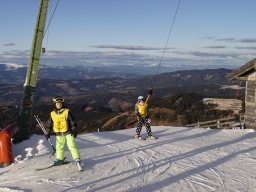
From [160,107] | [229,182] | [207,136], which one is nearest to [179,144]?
[207,136]

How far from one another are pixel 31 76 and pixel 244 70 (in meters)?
11.3

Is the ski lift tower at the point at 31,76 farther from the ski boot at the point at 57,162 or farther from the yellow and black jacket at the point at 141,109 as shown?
the yellow and black jacket at the point at 141,109

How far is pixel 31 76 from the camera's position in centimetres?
1432

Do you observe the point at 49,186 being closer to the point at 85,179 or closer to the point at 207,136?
the point at 85,179

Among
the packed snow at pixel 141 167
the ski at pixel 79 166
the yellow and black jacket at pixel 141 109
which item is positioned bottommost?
the packed snow at pixel 141 167

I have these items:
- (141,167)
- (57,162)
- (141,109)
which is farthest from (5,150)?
(141,109)

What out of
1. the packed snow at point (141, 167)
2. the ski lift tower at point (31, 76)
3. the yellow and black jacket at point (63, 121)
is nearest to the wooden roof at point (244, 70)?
the packed snow at point (141, 167)

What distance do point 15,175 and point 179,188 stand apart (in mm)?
4098

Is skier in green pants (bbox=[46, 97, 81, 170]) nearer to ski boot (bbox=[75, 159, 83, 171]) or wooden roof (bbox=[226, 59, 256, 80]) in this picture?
ski boot (bbox=[75, 159, 83, 171])

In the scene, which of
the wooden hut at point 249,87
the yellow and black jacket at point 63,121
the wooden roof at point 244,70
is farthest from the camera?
the wooden hut at point 249,87

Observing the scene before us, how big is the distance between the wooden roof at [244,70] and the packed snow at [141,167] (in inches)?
205

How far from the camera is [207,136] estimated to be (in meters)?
17.4

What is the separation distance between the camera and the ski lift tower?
1392 centimetres

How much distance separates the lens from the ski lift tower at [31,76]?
13922 millimetres
